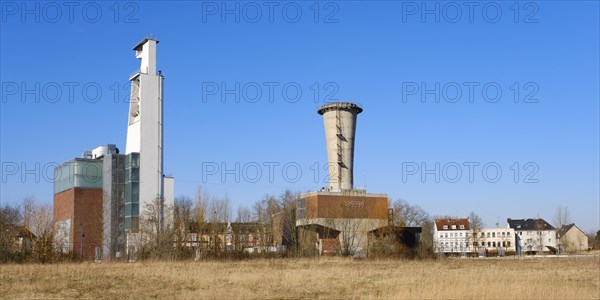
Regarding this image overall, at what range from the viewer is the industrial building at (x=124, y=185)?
3221 inches

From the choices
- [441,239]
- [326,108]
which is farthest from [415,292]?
[441,239]

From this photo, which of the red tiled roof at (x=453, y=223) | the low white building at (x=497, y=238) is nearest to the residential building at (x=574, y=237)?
the low white building at (x=497, y=238)

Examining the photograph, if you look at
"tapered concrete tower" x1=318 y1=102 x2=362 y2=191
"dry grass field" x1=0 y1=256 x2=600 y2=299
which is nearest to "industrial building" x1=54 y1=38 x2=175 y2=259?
"tapered concrete tower" x1=318 y1=102 x2=362 y2=191

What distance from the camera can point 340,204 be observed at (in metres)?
96.9

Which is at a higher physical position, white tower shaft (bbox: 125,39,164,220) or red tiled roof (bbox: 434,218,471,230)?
white tower shaft (bbox: 125,39,164,220)

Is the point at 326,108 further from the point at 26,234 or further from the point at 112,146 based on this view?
the point at 26,234

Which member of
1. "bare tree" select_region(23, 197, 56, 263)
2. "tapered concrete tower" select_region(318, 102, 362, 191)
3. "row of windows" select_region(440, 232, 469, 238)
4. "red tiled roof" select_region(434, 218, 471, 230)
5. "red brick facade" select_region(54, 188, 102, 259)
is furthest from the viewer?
"red tiled roof" select_region(434, 218, 471, 230)

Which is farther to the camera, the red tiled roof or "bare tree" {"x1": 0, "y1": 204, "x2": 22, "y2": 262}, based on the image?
the red tiled roof

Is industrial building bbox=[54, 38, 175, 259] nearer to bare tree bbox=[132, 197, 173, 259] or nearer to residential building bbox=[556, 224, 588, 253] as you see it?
bare tree bbox=[132, 197, 173, 259]

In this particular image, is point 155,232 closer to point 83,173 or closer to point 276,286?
point 83,173

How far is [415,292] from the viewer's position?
89.0ft

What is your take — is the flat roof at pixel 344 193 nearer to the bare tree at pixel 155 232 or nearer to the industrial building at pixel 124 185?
the industrial building at pixel 124 185

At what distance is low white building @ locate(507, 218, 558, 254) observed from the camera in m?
161

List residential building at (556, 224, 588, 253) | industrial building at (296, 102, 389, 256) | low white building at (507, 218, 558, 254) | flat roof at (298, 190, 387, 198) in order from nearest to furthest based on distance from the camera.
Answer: industrial building at (296, 102, 389, 256) < flat roof at (298, 190, 387, 198) < residential building at (556, 224, 588, 253) < low white building at (507, 218, 558, 254)
